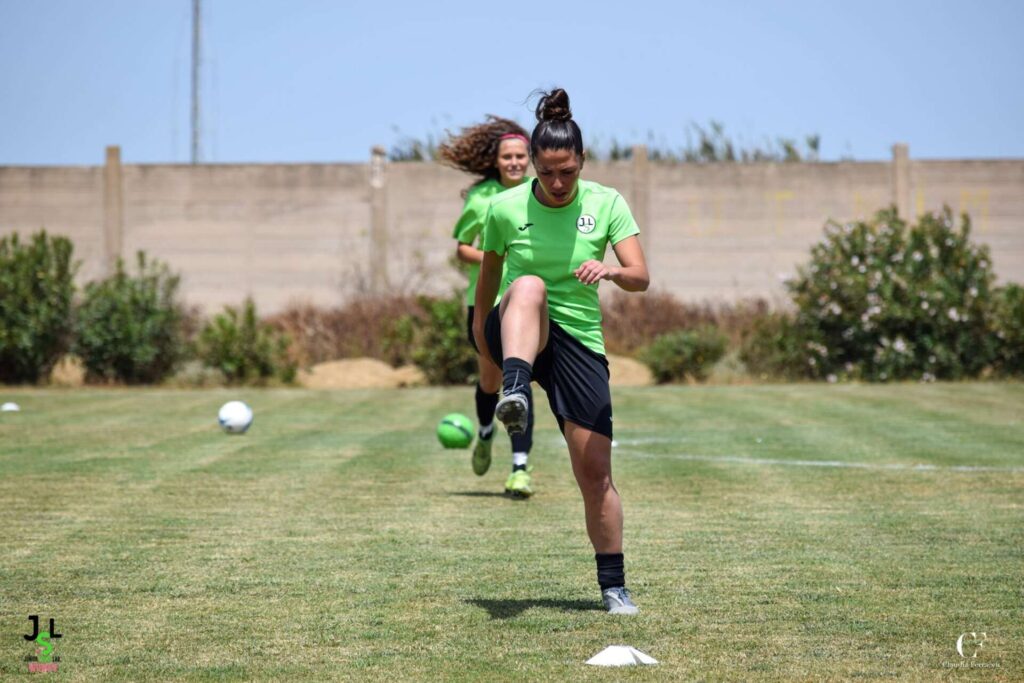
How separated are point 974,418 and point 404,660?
12.4 m

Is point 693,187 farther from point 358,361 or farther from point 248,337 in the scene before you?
point 248,337

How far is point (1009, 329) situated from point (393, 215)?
13402 mm

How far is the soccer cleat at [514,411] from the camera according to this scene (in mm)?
5480

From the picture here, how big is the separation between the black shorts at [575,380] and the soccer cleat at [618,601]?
64cm

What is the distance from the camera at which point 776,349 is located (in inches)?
984

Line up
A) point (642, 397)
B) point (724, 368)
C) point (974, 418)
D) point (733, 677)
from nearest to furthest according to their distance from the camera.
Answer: point (733, 677), point (974, 418), point (642, 397), point (724, 368)

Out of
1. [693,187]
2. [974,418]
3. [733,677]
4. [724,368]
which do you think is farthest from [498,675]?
[693,187]

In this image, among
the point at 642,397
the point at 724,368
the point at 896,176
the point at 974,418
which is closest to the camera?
the point at 974,418

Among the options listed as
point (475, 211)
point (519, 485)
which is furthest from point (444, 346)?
point (519, 485)

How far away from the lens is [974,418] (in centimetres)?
1595

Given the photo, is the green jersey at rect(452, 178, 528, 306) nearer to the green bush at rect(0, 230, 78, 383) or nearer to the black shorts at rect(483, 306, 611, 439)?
the black shorts at rect(483, 306, 611, 439)

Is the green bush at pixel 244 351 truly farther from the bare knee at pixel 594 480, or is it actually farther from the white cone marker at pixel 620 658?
the white cone marker at pixel 620 658

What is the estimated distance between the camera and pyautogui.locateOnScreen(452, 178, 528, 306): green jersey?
981cm

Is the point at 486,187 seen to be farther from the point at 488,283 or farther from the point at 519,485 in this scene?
the point at 488,283
